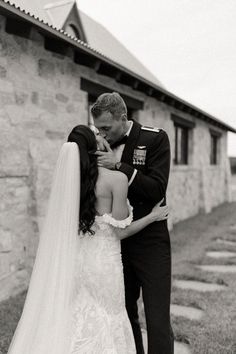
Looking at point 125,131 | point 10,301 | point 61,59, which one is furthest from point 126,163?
point 61,59

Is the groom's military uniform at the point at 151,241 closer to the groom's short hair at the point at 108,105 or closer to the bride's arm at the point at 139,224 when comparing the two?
the bride's arm at the point at 139,224

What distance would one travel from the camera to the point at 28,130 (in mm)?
5527

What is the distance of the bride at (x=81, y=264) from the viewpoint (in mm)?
2566

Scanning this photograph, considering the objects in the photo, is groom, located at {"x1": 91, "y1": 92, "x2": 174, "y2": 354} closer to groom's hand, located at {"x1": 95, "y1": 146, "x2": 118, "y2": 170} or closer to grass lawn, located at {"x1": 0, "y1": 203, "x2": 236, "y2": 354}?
groom's hand, located at {"x1": 95, "y1": 146, "x2": 118, "y2": 170}

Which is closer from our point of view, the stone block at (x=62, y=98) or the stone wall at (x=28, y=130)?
the stone wall at (x=28, y=130)

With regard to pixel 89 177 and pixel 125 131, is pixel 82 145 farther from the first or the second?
pixel 125 131

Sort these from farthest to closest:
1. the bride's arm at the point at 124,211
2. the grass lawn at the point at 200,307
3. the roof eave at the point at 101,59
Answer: the roof eave at the point at 101,59 → the grass lawn at the point at 200,307 → the bride's arm at the point at 124,211

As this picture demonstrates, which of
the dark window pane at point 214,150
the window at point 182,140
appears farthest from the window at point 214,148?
the window at point 182,140

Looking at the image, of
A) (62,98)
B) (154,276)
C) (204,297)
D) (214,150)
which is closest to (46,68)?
(62,98)

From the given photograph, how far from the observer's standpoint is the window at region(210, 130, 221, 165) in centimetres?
1683

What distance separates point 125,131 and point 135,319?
1265 millimetres

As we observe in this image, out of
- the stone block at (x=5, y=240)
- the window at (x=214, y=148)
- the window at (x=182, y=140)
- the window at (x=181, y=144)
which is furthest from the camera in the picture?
the window at (x=214, y=148)

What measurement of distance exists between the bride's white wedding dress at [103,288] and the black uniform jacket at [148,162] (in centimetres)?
14

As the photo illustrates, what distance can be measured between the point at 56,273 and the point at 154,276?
602 mm
